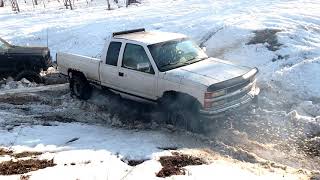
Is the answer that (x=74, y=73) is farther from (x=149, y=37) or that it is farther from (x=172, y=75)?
(x=172, y=75)

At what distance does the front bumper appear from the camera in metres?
8.12

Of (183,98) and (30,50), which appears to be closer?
(183,98)

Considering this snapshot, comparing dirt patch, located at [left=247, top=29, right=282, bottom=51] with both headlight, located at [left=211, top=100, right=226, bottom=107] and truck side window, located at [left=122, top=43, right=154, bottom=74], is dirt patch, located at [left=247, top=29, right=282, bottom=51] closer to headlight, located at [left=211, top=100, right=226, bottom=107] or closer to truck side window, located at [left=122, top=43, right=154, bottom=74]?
truck side window, located at [left=122, top=43, right=154, bottom=74]

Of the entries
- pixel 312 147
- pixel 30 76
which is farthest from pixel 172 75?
pixel 30 76

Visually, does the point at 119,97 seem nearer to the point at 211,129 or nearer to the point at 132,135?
the point at 132,135

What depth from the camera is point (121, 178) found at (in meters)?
6.57

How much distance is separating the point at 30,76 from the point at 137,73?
5.09 meters

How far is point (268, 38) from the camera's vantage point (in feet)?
45.0

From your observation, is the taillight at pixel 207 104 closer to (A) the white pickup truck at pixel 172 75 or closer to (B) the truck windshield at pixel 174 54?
(A) the white pickup truck at pixel 172 75

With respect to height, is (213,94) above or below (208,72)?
below

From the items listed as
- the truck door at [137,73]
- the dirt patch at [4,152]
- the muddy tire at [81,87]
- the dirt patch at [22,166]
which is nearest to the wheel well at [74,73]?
the muddy tire at [81,87]

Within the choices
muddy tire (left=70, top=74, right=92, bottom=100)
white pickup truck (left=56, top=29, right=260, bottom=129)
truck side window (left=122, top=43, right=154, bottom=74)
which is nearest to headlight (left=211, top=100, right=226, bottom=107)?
white pickup truck (left=56, top=29, right=260, bottom=129)

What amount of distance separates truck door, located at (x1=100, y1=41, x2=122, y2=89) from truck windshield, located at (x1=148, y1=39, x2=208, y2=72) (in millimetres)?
1001

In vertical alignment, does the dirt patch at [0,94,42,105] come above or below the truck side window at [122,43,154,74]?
below
